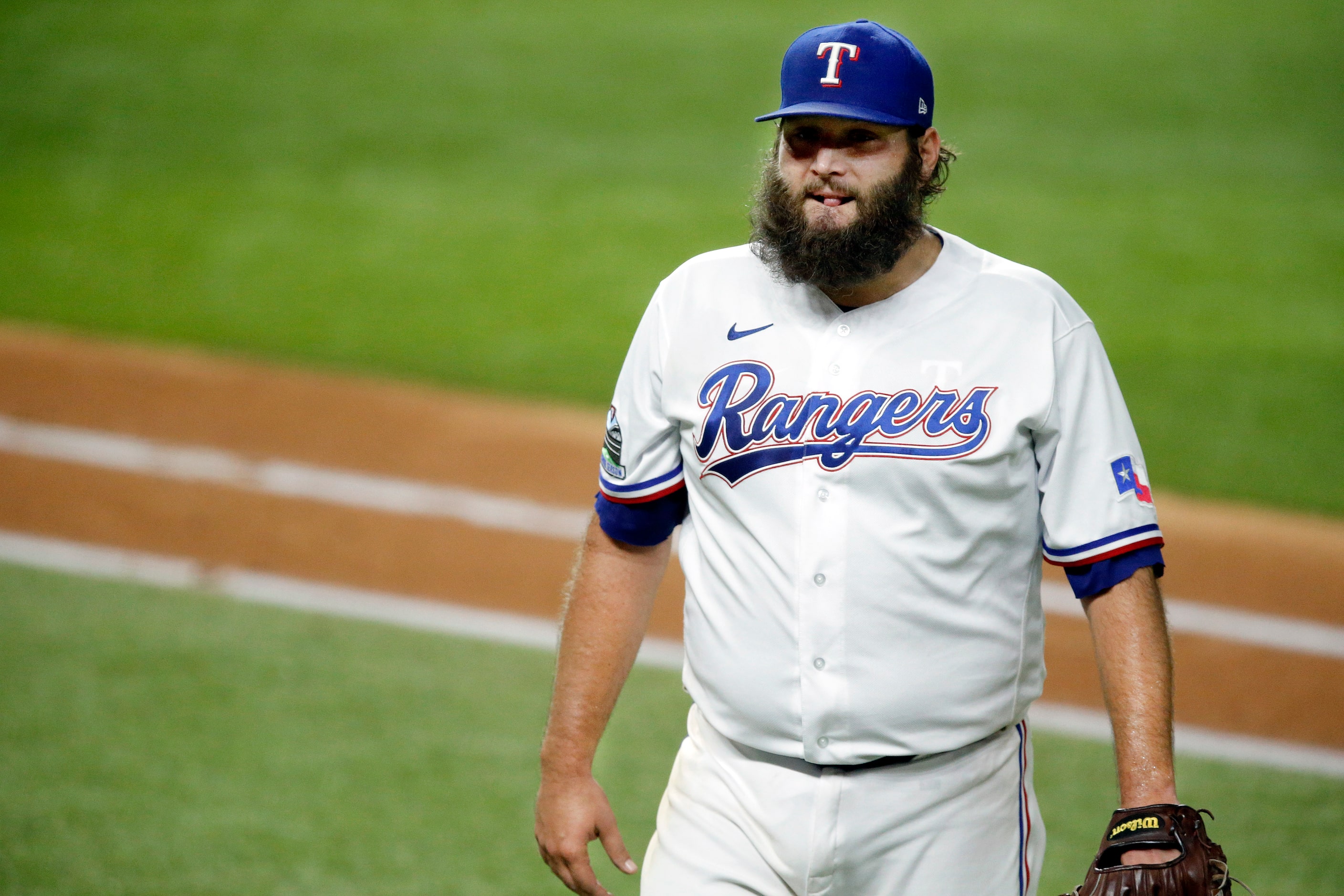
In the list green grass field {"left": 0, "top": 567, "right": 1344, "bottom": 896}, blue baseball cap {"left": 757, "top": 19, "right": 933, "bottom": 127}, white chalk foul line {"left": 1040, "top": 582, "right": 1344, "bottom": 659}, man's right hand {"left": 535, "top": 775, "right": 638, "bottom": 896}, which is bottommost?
green grass field {"left": 0, "top": 567, "right": 1344, "bottom": 896}

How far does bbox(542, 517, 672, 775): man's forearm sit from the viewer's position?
2590mm

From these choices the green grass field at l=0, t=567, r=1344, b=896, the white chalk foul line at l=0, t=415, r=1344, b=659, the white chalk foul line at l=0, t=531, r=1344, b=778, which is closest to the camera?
the green grass field at l=0, t=567, r=1344, b=896

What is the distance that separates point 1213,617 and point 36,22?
1213 cm

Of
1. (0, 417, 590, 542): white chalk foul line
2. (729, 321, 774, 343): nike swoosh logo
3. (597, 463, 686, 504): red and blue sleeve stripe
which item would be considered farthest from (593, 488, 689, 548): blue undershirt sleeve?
(0, 417, 590, 542): white chalk foul line

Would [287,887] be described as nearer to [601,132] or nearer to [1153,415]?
[1153,415]

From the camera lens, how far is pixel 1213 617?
5730mm

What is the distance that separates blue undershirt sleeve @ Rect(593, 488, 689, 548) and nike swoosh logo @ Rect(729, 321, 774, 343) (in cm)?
31

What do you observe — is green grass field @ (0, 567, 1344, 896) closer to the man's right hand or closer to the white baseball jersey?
the man's right hand

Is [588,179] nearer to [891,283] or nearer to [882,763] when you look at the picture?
[891,283]

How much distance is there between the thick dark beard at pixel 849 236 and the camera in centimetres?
237

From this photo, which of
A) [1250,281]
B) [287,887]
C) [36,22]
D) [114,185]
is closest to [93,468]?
[287,887]

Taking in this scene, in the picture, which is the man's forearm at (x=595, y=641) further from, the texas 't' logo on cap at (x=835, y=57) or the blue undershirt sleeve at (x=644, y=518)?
the texas 't' logo on cap at (x=835, y=57)

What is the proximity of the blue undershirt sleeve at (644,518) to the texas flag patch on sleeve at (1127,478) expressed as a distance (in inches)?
30.3

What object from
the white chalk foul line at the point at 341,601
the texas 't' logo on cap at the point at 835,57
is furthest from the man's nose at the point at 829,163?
the white chalk foul line at the point at 341,601
